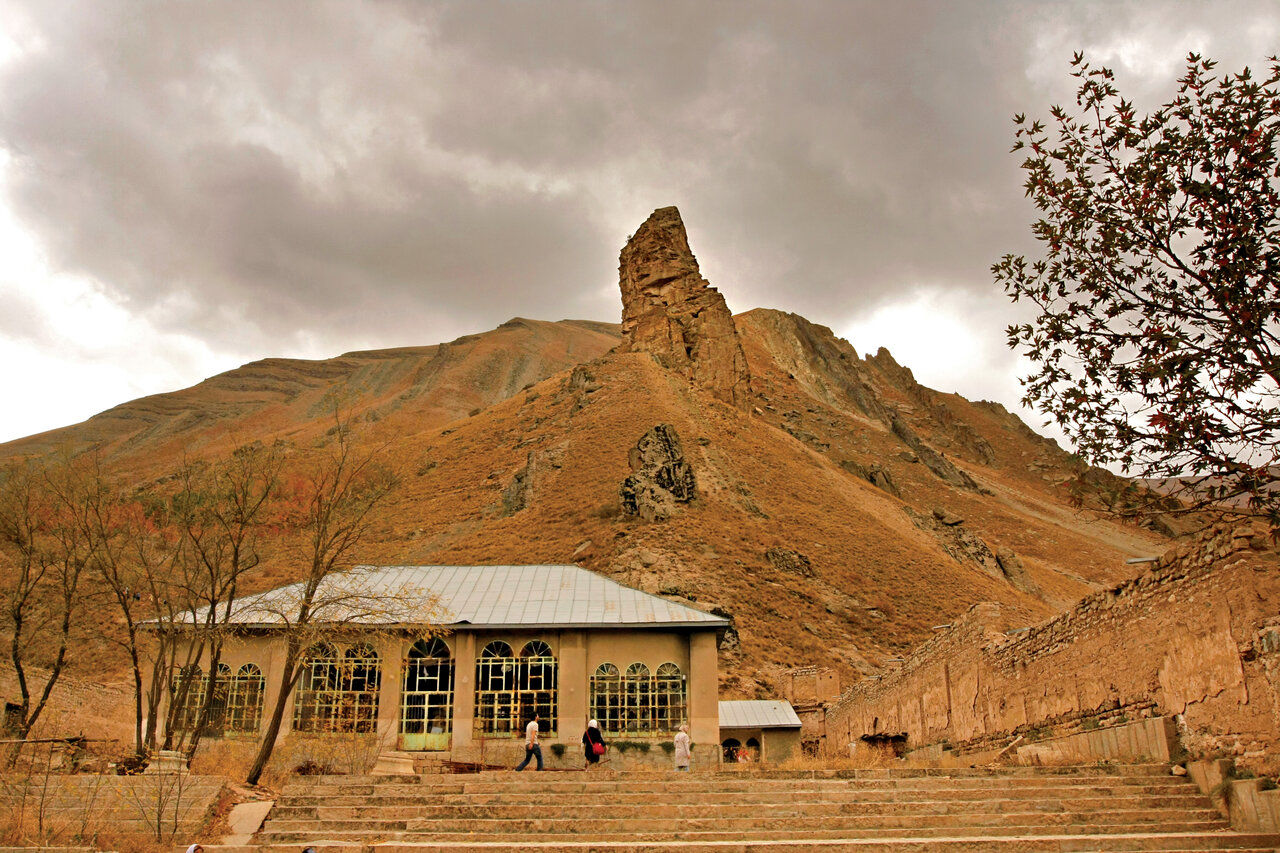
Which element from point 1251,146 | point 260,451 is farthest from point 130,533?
point 1251,146

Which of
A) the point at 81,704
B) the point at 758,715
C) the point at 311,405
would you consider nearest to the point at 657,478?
the point at 758,715

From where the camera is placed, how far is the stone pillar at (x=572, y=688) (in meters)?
22.7

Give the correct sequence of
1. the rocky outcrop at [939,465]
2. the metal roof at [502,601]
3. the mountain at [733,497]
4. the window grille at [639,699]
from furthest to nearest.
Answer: the rocky outcrop at [939,465] → the mountain at [733,497] → the window grille at [639,699] → the metal roof at [502,601]

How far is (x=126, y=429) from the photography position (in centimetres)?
16800

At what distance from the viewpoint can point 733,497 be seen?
190ft

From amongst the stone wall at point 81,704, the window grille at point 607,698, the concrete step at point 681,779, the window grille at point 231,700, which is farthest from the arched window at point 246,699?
the concrete step at point 681,779

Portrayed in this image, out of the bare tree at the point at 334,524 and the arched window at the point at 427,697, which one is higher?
the bare tree at the point at 334,524

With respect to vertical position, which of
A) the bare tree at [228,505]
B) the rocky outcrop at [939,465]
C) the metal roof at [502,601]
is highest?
the rocky outcrop at [939,465]

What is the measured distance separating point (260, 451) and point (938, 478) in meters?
97.6

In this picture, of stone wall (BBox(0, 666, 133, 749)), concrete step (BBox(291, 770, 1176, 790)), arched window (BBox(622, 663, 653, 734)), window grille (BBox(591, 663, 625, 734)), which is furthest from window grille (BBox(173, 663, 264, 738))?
concrete step (BBox(291, 770, 1176, 790))

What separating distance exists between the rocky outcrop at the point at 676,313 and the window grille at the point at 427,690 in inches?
2574

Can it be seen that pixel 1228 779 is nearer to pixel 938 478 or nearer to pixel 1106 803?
pixel 1106 803

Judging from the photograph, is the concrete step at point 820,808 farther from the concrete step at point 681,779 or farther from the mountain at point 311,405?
the mountain at point 311,405

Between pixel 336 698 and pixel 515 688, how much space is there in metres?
4.58
